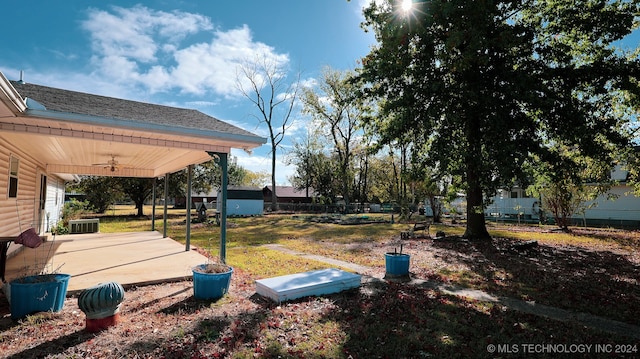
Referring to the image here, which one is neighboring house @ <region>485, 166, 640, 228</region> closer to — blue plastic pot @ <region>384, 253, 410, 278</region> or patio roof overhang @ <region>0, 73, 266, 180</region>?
blue plastic pot @ <region>384, 253, 410, 278</region>

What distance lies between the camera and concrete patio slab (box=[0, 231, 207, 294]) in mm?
6945

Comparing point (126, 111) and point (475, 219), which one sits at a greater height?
point (126, 111)

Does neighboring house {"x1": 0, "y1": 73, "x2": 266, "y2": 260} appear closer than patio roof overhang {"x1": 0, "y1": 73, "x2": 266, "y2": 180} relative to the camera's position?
No

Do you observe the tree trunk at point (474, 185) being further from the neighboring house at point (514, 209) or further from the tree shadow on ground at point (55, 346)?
the neighboring house at point (514, 209)

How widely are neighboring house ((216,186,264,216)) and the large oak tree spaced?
2205 centimetres

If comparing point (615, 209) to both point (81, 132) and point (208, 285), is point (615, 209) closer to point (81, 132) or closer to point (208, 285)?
point (208, 285)

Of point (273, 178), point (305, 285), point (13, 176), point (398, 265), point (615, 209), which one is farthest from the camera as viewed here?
point (273, 178)

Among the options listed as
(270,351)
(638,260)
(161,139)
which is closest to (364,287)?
(270,351)

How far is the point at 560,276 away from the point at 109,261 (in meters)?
11.9

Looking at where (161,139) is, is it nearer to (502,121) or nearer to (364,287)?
(364,287)

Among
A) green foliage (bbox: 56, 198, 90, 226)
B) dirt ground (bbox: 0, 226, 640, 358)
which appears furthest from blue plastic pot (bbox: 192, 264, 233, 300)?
green foliage (bbox: 56, 198, 90, 226)

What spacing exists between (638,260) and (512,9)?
9.95 meters

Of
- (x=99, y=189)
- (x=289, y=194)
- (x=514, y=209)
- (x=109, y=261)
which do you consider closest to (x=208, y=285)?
(x=109, y=261)

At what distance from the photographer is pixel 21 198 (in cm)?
998
